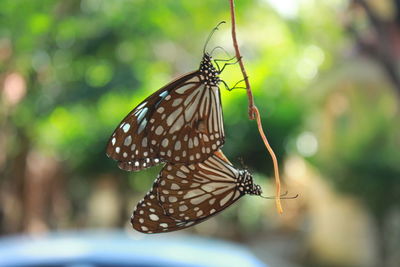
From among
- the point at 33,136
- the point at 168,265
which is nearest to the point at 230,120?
the point at 33,136

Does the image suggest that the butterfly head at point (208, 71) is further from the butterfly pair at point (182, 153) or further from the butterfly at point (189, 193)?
the butterfly at point (189, 193)

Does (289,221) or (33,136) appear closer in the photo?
(33,136)

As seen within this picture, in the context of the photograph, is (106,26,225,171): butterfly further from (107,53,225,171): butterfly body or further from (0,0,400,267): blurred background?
(0,0,400,267): blurred background

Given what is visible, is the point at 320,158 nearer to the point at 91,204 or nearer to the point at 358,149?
the point at 358,149

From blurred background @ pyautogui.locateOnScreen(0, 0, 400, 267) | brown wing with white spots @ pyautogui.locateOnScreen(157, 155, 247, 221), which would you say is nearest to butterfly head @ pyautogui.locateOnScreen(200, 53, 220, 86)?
A: brown wing with white spots @ pyautogui.locateOnScreen(157, 155, 247, 221)

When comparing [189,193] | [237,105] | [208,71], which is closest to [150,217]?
[189,193]

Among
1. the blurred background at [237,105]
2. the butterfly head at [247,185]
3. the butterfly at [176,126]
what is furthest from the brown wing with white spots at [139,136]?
the blurred background at [237,105]

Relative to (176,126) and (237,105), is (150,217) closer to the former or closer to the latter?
(176,126)
